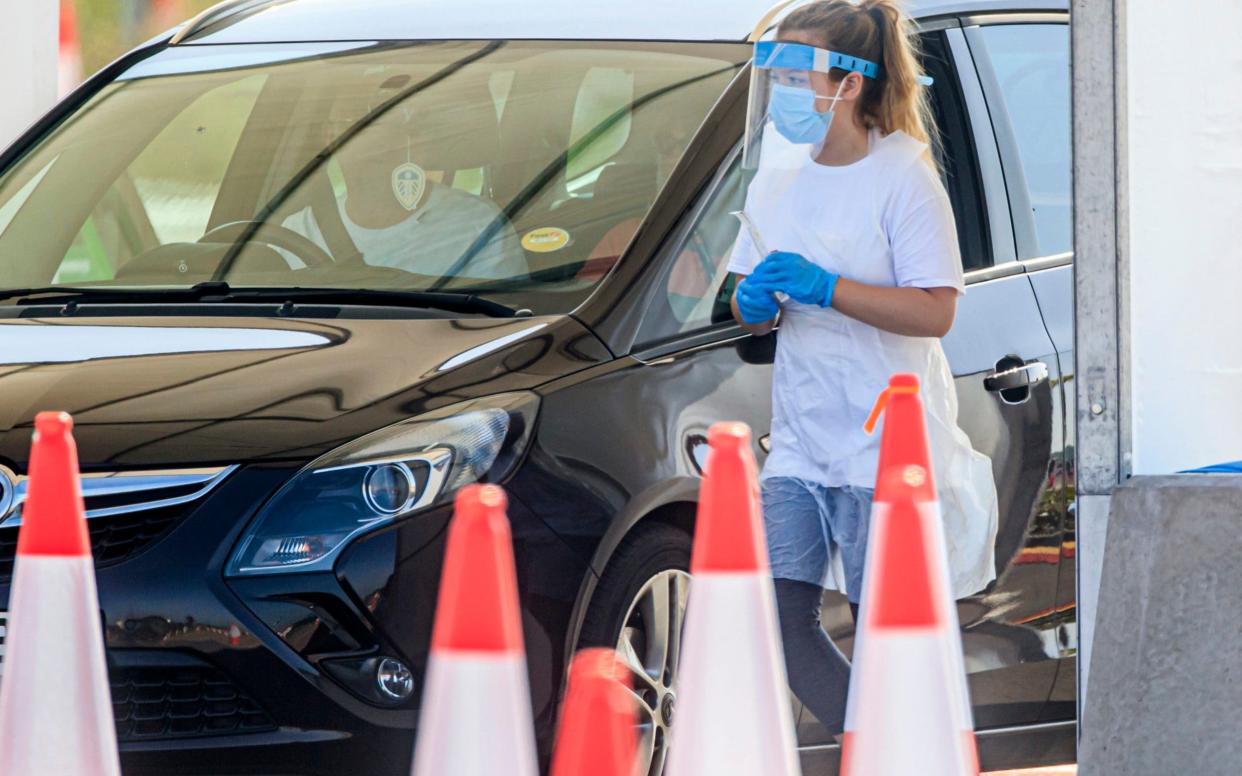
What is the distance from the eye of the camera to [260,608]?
12.7ft

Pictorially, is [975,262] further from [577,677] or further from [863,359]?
[577,677]

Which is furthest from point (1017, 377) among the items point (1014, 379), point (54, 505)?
point (54, 505)

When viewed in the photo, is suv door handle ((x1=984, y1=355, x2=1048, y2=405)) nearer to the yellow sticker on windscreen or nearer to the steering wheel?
the yellow sticker on windscreen

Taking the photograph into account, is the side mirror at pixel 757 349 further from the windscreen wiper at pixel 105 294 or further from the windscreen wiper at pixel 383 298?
the windscreen wiper at pixel 105 294

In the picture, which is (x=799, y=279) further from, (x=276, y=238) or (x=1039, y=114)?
(x=1039, y=114)

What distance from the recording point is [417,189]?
501 centimetres

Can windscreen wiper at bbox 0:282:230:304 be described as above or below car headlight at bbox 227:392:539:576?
above

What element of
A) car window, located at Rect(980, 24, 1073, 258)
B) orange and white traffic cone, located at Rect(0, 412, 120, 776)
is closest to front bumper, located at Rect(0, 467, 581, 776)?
orange and white traffic cone, located at Rect(0, 412, 120, 776)

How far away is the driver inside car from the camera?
4.78 metres

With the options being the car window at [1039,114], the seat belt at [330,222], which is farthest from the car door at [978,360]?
the seat belt at [330,222]

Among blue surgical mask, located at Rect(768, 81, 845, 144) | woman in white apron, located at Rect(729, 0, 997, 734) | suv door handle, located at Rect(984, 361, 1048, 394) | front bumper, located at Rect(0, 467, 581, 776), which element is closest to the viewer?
front bumper, located at Rect(0, 467, 581, 776)

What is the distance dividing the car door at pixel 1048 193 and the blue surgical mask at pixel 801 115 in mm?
1011

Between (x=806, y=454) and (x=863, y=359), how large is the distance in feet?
0.70

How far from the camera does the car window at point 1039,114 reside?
5441 mm
